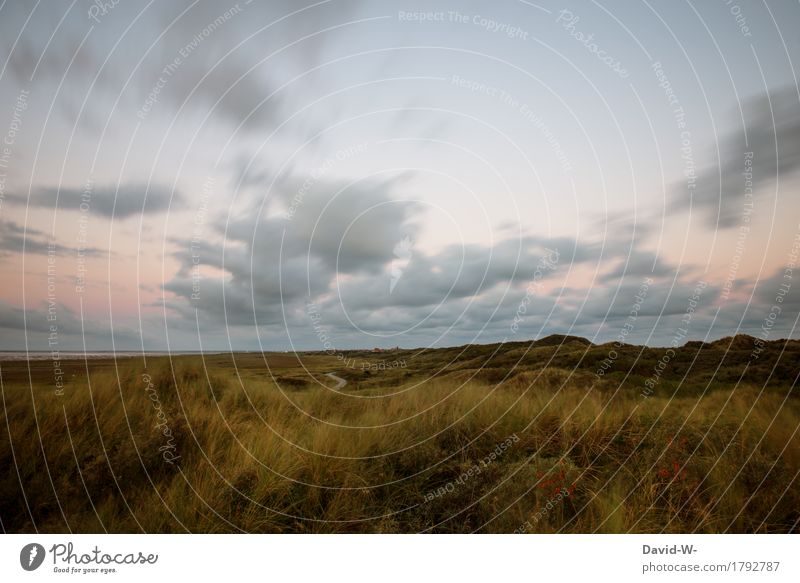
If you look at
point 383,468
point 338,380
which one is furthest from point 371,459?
point 338,380

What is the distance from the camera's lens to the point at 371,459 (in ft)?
19.2

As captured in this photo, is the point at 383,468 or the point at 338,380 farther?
the point at 338,380

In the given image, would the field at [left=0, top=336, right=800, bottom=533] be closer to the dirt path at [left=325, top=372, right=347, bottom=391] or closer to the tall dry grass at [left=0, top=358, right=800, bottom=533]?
the tall dry grass at [left=0, top=358, right=800, bottom=533]

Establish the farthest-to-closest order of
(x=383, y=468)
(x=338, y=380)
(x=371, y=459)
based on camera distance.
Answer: (x=338, y=380) < (x=371, y=459) < (x=383, y=468)

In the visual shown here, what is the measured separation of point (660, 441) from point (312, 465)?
5.05 metres

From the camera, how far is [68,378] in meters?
6.72

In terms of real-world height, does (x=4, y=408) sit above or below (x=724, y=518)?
above

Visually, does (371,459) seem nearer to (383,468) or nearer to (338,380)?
(383,468)

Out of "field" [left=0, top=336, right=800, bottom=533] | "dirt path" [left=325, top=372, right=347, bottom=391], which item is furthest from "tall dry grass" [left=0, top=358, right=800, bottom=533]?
"dirt path" [left=325, top=372, right=347, bottom=391]

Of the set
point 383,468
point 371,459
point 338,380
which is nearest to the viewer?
point 383,468

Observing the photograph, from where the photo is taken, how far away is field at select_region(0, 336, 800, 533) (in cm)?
516

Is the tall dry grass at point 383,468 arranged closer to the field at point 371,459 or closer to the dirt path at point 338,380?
the field at point 371,459
